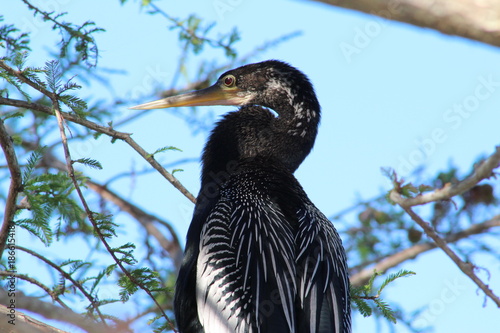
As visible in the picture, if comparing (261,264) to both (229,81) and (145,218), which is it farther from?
(145,218)

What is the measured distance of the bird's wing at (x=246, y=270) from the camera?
3.25 meters

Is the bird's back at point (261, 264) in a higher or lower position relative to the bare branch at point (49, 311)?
higher

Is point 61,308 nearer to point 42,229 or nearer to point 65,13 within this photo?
point 42,229

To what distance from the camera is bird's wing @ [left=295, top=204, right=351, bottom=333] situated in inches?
131

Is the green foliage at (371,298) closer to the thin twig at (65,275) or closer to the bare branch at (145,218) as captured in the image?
the thin twig at (65,275)

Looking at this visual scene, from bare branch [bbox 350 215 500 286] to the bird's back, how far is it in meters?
1.55

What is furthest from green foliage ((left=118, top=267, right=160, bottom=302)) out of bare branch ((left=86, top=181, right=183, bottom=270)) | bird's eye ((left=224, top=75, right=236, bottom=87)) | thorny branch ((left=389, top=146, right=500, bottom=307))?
bare branch ((left=86, top=181, right=183, bottom=270))

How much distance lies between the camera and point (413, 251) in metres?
5.57

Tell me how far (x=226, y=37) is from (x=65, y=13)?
1446 mm

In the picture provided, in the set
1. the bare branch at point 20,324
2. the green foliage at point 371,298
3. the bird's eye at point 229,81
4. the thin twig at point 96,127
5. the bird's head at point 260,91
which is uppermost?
the bird's eye at point 229,81

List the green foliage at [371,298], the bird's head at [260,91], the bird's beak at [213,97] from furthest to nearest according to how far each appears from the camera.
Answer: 1. the bird's beak at [213,97]
2. the bird's head at [260,91]
3. the green foliage at [371,298]

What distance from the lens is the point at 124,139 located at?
328cm

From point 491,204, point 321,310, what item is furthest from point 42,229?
point 491,204

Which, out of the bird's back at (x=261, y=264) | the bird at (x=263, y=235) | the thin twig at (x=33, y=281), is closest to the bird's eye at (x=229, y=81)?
the bird at (x=263, y=235)
